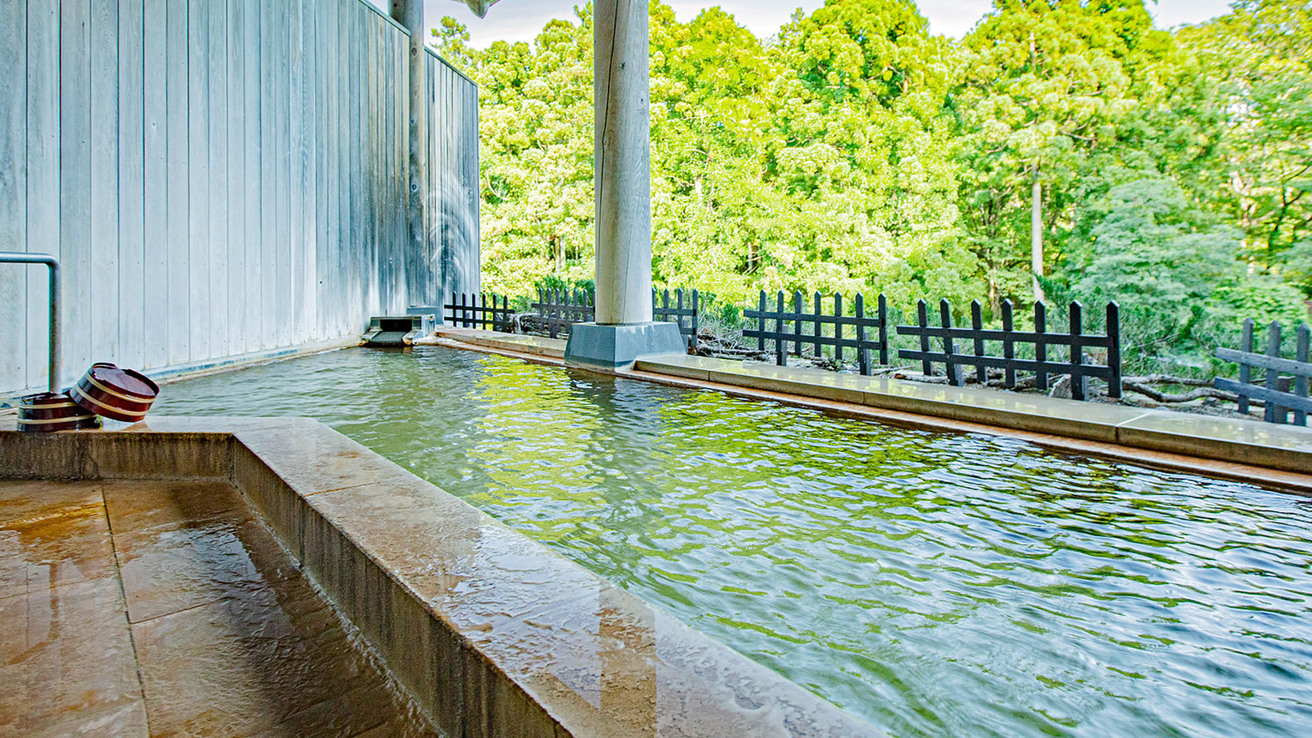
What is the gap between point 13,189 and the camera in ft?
16.1

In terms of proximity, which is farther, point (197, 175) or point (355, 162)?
point (355, 162)

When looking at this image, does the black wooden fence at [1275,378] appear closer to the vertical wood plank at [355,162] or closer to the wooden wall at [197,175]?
the wooden wall at [197,175]

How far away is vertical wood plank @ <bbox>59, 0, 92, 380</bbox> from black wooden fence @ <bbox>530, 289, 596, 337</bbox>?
6.33 metres

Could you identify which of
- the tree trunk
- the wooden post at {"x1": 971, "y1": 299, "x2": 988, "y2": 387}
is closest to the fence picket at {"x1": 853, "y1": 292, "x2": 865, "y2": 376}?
the wooden post at {"x1": 971, "y1": 299, "x2": 988, "y2": 387}

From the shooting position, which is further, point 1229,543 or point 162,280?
point 162,280

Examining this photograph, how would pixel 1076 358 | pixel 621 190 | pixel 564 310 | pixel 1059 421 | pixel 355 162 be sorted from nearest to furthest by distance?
pixel 1059 421 → pixel 1076 358 → pixel 621 190 → pixel 355 162 → pixel 564 310

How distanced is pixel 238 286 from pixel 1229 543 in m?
8.11

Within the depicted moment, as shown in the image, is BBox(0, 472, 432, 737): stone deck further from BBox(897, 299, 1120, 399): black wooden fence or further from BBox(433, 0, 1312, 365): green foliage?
BBox(433, 0, 1312, 365): green foliage

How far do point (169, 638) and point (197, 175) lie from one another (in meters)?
6.23

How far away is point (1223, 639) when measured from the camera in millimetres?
2061

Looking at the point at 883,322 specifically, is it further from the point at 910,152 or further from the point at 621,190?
the point at 910,152

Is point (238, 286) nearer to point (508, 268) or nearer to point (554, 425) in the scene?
point (554, 425)

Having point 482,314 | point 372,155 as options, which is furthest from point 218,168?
point 482,314

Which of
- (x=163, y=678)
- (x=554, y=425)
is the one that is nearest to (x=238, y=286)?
(x=554, y=425)
